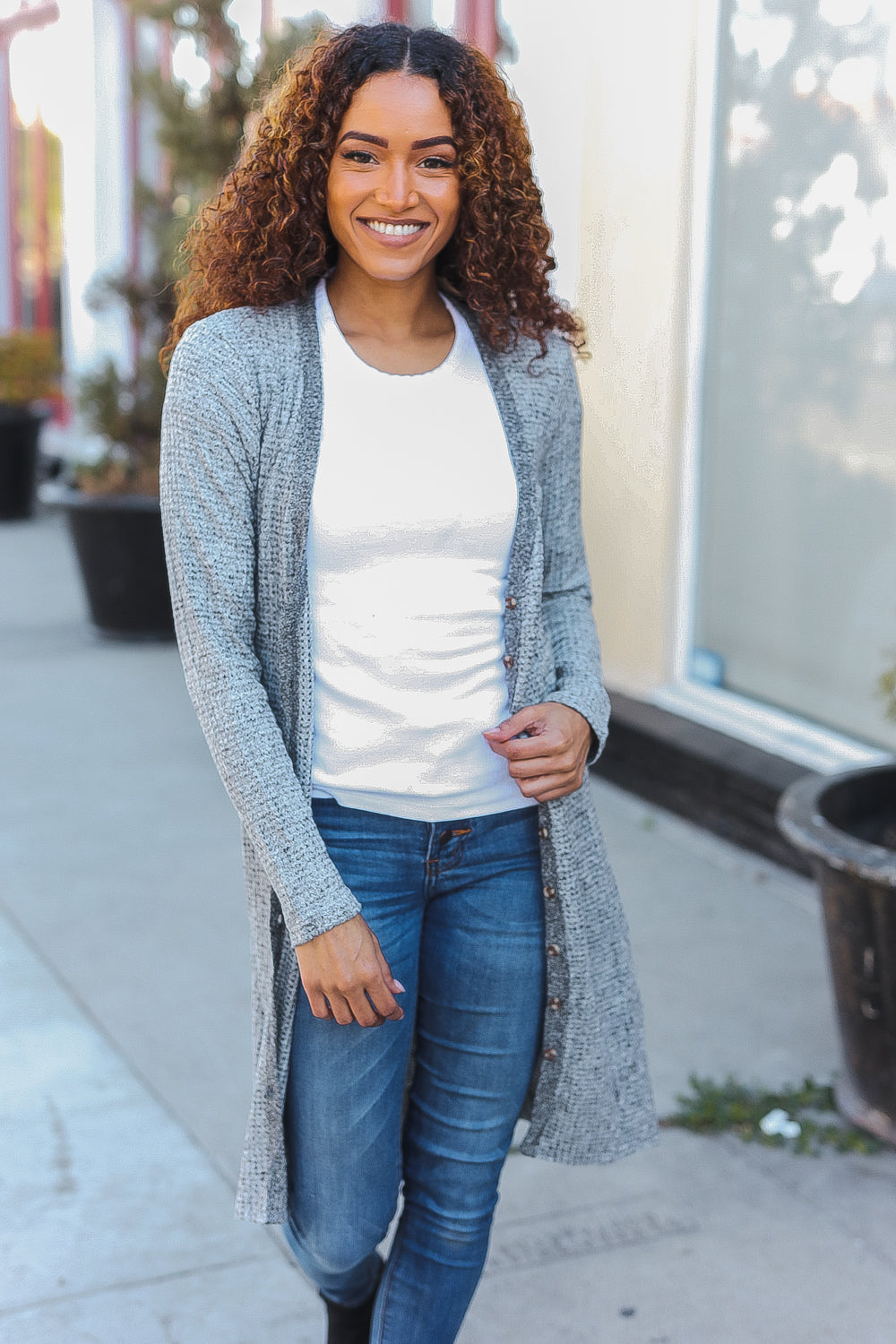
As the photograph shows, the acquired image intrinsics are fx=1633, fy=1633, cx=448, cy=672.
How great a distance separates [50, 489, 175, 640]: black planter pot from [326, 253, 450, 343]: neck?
5.66 m

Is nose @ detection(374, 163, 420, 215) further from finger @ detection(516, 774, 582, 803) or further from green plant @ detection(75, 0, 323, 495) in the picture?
green plant @ detection(75, 0, 323, 495)

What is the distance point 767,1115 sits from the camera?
347 centimetres

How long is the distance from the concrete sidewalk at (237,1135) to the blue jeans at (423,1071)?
68 cm

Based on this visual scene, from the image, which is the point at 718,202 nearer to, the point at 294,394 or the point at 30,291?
the point at 294,394

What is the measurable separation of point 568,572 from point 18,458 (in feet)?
32.1

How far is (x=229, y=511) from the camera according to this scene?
6.23ft

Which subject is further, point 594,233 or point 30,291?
point 30,291

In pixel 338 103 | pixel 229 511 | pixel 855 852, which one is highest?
pixel 338 103

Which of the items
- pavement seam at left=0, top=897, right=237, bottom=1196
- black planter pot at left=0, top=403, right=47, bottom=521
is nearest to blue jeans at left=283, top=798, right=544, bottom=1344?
Answer: pavement seam at left=0, top=897, right=237, bottom=1196

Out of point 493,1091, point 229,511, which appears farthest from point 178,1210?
point 229,511

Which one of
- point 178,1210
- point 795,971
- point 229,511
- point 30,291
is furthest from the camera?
point 30,291

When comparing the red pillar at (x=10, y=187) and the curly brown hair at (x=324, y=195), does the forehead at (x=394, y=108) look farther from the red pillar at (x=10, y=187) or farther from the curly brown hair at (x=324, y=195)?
the red pillar at (x=10, y=187)

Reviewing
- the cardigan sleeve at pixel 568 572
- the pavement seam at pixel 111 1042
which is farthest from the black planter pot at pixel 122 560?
the cardigan sleeve at pixel 568 572

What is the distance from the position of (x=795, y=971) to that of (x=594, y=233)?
267 cm
